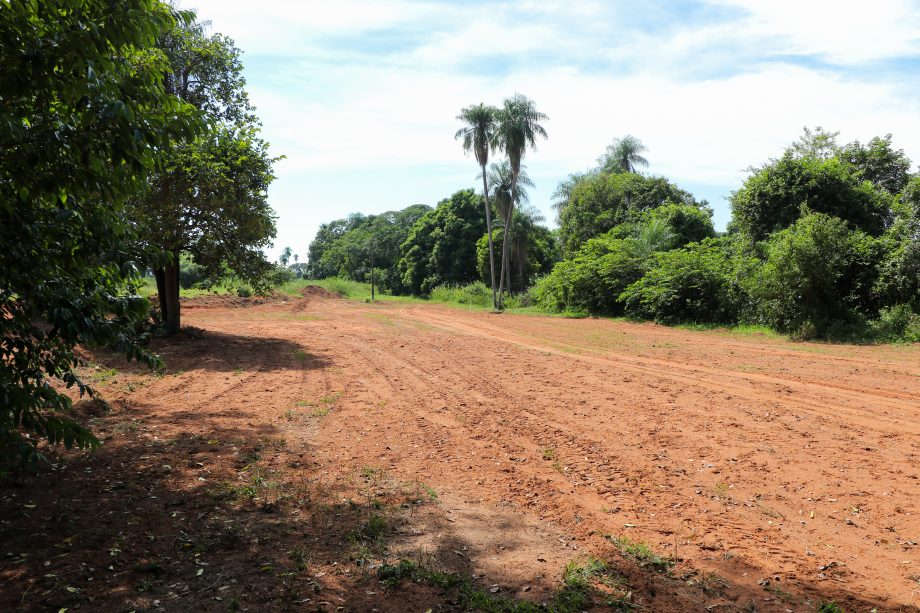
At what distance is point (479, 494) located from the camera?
5.69 m

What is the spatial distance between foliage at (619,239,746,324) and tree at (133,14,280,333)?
14.5 meters

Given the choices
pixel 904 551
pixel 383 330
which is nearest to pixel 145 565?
pixel 904 551

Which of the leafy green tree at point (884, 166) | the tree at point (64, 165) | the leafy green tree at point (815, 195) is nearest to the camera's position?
the tree at point (64, 165)

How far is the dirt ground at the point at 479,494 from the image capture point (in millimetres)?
4023

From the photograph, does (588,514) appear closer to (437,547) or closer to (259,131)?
(437,547)

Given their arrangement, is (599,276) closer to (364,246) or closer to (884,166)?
(884,166)

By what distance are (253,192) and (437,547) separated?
12760 millimetres

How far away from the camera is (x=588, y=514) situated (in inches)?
205

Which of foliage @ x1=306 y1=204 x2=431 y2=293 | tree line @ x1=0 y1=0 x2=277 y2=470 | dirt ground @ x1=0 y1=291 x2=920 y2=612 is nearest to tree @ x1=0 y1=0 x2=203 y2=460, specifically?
tree line @ x1=0 y1=0 x2=277 y2=470

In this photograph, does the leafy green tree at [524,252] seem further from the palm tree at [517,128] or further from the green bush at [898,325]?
the green bush at [898,325]

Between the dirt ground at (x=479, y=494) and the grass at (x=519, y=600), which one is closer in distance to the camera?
the grass at (x=519, y=600)

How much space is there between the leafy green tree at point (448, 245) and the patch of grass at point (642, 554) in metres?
44.3

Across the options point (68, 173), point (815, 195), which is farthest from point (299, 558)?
point (815, 195)

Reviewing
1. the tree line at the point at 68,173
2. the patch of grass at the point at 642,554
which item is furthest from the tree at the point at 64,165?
the patch of grass at the point at 642,554
